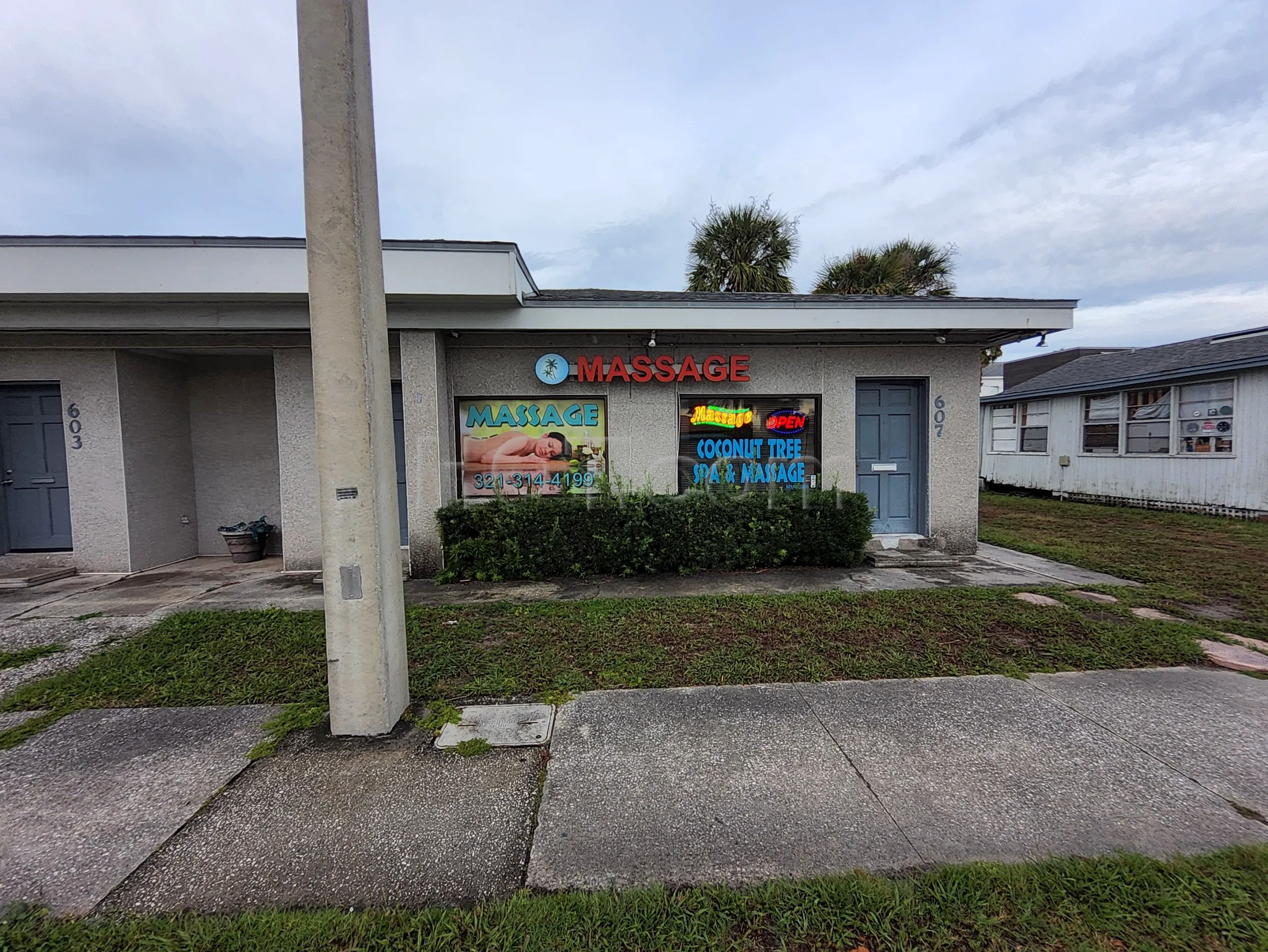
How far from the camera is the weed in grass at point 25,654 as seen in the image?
4180 mm

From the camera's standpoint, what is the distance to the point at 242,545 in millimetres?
7797

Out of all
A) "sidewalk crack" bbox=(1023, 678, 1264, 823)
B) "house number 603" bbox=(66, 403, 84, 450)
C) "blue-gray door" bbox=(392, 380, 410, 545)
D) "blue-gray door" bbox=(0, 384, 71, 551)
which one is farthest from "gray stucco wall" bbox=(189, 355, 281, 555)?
"sidewalk crack" bbox=(1023, 678, 1264, 823)

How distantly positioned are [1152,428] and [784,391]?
11.2 meters

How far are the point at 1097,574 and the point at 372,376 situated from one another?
8.10 m

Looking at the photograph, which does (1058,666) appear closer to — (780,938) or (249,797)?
(780,938)

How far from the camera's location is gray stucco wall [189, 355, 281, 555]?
26.4 feet

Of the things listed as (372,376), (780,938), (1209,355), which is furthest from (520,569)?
(1209,355)

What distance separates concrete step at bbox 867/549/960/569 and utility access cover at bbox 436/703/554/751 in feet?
17.2

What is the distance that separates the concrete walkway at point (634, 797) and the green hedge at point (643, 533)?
10.5 feet

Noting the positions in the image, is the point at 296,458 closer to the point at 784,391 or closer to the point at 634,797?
the point at 634,797

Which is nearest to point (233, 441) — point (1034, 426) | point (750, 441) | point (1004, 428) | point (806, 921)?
point (750, 441)

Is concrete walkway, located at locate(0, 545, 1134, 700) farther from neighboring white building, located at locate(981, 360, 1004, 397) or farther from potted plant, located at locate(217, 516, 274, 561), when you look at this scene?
neighboring white building, located at locate(981, 360, 1004, 397)

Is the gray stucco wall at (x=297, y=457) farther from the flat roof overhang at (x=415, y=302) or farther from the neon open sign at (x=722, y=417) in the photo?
the neon open sign at (x=722, y=417)

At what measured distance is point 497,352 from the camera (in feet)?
23.8
